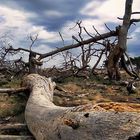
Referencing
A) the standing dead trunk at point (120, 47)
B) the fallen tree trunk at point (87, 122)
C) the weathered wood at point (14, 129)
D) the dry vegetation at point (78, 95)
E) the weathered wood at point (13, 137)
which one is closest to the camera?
the fallen tree trunk at point (87, 122)

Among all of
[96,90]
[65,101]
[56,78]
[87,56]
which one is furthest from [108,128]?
[87,56]

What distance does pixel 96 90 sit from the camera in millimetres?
8383

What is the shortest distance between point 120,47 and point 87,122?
6065 mm

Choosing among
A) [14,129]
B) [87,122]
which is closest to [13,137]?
[14,129]

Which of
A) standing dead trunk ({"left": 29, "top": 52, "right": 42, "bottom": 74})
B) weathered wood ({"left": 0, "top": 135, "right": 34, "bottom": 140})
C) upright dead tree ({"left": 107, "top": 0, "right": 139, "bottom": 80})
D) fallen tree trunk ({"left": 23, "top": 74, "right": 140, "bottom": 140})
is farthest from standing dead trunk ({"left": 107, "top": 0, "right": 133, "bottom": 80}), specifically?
weathered wood ({"left": 0, "top": 135, "right": 34, "bottom": 140})

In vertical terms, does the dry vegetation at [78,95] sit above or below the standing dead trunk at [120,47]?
below

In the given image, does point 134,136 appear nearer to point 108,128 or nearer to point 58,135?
point 108,128

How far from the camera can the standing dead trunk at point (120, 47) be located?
9.36 m

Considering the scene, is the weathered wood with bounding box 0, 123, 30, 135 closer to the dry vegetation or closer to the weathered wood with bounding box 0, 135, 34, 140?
the weathered wood with bounding box 0, 135, 34, 140

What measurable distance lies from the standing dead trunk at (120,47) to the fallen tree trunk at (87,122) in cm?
482

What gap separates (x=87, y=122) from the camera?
3605 mm

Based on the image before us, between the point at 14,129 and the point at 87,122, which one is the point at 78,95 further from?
the point at 87,122

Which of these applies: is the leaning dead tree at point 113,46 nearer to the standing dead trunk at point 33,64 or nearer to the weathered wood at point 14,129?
the standing dead trunk at point 33,64

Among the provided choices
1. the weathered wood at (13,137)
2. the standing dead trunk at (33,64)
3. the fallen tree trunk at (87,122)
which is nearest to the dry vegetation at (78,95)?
the standing dead trunk at (33,64)
